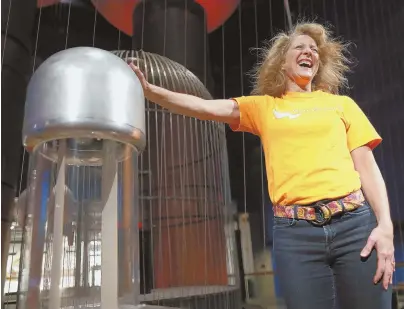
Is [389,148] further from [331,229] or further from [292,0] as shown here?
[331,229]

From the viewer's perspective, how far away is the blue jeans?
1.68 ft

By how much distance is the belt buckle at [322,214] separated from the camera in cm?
52

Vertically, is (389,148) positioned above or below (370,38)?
below

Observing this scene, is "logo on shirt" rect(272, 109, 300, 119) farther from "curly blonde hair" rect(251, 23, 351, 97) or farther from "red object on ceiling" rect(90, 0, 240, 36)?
"red object on ceiling" rect(90, 0, 240, 36)

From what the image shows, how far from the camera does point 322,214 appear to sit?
53 cm

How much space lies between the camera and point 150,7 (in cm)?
203

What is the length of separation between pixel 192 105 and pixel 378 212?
0.89 ft

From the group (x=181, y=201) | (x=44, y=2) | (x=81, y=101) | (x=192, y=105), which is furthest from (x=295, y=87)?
(x=44, y=2)

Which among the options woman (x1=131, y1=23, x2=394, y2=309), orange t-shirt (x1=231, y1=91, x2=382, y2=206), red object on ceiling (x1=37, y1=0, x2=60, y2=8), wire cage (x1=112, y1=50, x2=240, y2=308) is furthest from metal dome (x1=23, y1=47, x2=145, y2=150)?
red object on ceiling (x1=37, y1=0, x2=60, y2=8)

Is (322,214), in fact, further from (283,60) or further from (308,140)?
(283,60)

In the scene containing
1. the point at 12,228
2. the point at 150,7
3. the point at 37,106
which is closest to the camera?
the point at 37,106

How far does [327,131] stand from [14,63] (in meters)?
1.31

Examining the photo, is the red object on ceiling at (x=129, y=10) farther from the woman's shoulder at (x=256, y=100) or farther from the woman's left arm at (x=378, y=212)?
the woman's left arm at (x=378, y=212)

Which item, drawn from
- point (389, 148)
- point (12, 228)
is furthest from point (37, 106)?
point (389, 148)
